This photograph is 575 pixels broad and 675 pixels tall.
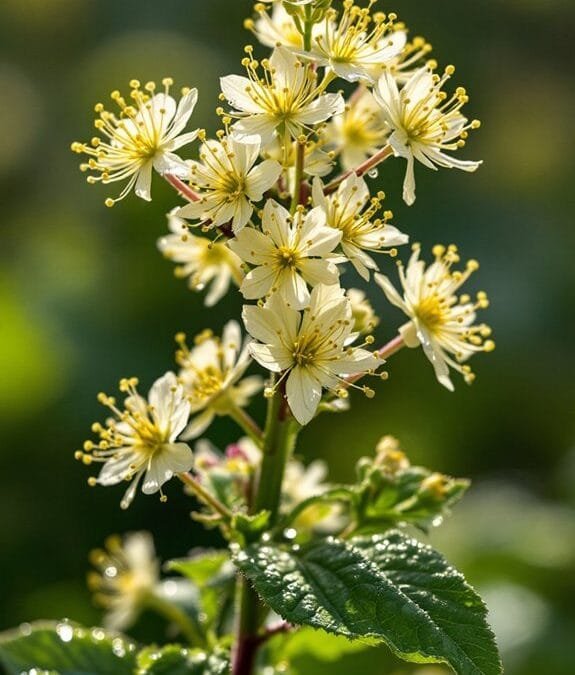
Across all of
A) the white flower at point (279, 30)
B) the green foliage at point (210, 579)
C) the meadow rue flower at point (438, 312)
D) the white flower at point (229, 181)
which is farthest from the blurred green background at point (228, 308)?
the white flower at point (279, 30)

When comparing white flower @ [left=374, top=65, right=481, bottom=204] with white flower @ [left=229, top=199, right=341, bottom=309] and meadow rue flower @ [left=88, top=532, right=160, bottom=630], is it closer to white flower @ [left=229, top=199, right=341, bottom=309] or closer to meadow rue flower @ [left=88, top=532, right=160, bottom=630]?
white flower @ [left=229, top=199, right=341, bottom=309]

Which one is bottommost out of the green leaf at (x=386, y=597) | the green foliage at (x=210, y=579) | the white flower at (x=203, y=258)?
the green leaf at (x=386, y=597)

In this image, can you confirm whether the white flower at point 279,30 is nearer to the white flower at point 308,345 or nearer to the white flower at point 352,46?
the white flower at point 352,46

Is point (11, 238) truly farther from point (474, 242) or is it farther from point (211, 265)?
point (211, 265)

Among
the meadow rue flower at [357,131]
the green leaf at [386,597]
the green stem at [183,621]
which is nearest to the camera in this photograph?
the green leaf at [386,597]

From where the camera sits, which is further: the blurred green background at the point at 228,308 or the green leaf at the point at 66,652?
the blurred green background at the point at 228,308

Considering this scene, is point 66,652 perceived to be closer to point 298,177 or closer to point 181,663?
point 181,663

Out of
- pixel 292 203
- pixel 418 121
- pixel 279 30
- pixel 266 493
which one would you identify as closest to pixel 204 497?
pixel 266 493
